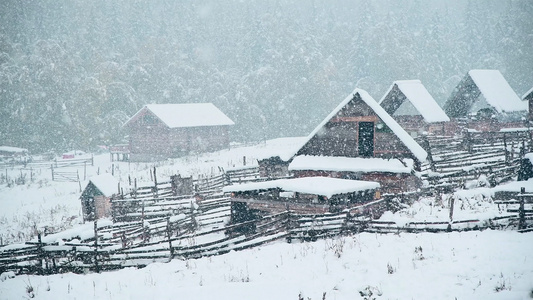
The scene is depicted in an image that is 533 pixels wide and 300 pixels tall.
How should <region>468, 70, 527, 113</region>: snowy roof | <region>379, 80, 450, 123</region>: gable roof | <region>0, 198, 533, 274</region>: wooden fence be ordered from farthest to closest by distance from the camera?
<region>468, 70, 527, 113</region>: snowy roof < <region>379, 80, 450, 123</region>: gable roof < <region>0, 198, 533, 274</region>: wooden fence

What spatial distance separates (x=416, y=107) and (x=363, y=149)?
1654cm

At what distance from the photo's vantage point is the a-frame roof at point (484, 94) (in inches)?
1303

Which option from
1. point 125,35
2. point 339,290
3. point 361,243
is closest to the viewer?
point 339,290

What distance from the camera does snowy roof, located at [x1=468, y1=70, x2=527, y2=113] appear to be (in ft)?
108

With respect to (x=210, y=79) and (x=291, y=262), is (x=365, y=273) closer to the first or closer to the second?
(x=291, y=262)

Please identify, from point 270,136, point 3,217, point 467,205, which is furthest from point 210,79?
point 467,205

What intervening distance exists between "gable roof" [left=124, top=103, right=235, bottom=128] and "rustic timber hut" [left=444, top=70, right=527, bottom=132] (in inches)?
1070

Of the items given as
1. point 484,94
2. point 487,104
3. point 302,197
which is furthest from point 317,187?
point 487,104

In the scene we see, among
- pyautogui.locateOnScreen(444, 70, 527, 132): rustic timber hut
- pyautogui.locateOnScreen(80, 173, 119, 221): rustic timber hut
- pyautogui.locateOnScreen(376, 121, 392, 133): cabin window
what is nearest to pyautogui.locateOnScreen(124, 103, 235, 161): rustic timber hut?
pyautogui.locateOnScreen(80, 173, 119, 221): rustic timber hut

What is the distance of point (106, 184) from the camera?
21812 millimetres

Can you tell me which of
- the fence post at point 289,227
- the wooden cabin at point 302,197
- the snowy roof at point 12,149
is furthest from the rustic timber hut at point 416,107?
the snowy roof at point 12,149

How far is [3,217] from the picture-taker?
22.6 metres

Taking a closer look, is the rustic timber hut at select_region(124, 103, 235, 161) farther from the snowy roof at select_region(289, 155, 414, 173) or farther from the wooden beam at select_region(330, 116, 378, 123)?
the wooden beam at select_region(330, 116, 378, 123)

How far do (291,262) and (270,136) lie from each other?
191 ft
